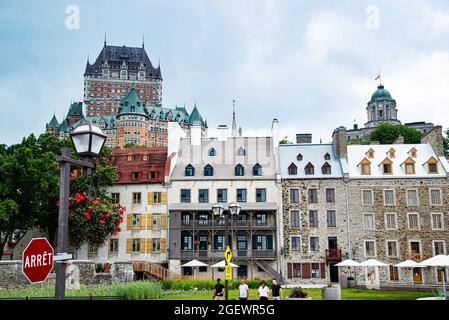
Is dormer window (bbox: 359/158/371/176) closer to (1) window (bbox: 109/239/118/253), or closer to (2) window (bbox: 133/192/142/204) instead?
(2) window (bbox: 133/192/142/204)

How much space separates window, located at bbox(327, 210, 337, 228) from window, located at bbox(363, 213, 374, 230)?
8.06 ft

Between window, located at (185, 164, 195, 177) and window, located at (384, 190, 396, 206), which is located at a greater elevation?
window, located at (185, 164, 195, 177)

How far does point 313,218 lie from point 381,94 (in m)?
135

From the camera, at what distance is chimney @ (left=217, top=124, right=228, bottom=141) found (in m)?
48.9

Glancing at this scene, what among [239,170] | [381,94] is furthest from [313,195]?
[381,94]

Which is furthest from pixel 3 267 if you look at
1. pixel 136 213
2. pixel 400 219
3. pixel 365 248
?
pixel 400 219

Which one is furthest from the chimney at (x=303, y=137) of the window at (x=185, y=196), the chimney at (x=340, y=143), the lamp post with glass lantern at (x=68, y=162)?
the lamp post with glass lantern at (x=68, y=162)

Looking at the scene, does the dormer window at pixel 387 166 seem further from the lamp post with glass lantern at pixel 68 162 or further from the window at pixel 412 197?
the lamp post with glass lantern at pixel 68 162

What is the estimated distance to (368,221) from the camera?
143 feet

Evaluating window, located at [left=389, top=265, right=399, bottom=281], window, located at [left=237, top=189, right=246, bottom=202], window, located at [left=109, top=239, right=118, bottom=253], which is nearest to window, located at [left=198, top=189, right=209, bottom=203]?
window, located at [left=237, top=189, right=246, bottom=202]

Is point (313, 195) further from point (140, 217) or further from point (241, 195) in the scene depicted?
point (140, 217)

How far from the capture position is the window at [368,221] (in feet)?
142

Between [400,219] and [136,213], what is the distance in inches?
901

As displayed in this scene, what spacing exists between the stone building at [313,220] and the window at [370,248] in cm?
183
